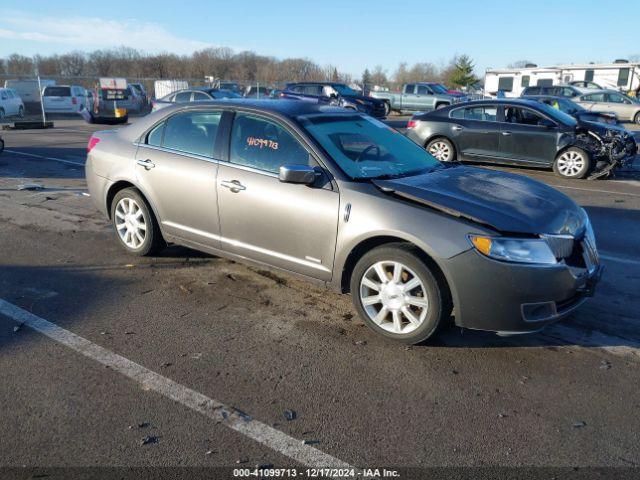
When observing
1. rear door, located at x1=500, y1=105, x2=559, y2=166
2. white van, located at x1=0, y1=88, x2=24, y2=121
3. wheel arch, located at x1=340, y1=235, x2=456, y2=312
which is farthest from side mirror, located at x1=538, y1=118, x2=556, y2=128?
white van, located at x1=0, y1=88, x2=24, y2=121

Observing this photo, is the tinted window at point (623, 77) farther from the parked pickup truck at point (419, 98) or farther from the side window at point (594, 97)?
the side window at point (594, 97)

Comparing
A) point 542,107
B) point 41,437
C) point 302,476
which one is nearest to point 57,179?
point 41,437

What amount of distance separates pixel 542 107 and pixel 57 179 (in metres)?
9.92

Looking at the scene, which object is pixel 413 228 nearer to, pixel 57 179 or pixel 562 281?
pixel 562 281

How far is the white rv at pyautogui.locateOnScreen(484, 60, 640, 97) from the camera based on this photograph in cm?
3603

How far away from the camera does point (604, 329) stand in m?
4.21

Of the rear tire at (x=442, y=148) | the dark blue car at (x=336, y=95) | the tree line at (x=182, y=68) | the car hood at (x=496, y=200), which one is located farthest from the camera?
the tree line at (x=182, y=68)

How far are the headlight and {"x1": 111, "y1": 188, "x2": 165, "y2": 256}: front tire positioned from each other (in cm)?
331

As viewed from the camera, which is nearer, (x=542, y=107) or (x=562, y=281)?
(x=562, y=281)

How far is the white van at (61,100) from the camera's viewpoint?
28.5 metres

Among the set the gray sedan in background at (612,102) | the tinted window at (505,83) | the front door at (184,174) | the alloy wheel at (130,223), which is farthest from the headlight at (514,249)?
the tinted window at (505,83)

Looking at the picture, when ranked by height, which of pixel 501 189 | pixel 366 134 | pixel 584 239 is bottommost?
pixel 584 239

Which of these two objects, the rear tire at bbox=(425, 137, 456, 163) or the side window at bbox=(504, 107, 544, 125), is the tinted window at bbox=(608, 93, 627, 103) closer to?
the side window at bbox=(504, 107, 544, 125)

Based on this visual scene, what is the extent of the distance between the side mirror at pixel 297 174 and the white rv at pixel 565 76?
34300 millimetres
